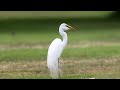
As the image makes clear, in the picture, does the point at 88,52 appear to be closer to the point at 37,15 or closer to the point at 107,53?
the point at 107,53

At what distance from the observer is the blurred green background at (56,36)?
45.9ft

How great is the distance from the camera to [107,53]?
15969 mm

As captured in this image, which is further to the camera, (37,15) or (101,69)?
(37,15)

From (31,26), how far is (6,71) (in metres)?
19.2

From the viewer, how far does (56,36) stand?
24.6m

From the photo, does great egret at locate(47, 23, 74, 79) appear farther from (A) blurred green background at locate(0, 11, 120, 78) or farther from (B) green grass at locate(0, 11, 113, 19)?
(B) green grass at locate(0, 11, 113, 19)

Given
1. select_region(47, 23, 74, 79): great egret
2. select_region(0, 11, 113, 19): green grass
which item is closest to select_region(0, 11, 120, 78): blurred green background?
select_region(0, 11, 113, 19): green grass

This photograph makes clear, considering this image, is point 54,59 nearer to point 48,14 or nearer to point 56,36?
point 56,36

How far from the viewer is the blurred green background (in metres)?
14.0

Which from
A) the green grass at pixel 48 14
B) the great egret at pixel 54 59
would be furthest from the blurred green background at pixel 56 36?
the great egret at pixel 54 59

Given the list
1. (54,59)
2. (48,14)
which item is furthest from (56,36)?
(54,59)

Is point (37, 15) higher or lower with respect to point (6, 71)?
lower
